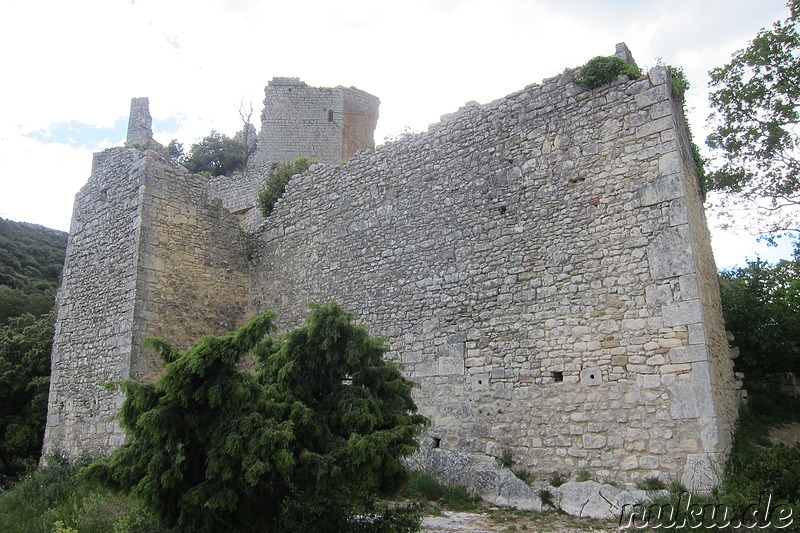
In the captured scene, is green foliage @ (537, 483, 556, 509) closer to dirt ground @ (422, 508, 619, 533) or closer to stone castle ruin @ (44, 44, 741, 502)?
dirt ground @ (422, 508, 619, 533)

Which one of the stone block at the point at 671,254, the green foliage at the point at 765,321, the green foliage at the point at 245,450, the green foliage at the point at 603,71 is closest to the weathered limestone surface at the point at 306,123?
the green foliage at the point at 603,71

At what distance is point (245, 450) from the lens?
5379mm

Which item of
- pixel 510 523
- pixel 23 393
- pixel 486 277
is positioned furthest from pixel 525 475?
pixel 23 393

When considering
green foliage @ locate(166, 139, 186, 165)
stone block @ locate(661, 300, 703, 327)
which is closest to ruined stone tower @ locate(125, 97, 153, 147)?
green foliage @ locate(166, 139, 186, 165)

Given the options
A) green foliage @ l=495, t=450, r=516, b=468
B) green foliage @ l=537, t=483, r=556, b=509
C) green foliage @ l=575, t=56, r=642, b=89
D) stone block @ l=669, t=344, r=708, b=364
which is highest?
green foliage @ l=575, t=56, r=642, b=89

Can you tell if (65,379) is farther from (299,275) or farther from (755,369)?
(755,369)

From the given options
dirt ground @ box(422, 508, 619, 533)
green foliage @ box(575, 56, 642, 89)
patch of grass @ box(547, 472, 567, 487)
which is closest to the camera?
dirt ground @ box(422, 508, 619, 533)

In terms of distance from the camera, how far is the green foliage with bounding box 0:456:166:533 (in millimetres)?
7500

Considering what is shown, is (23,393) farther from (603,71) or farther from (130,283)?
(603,71)

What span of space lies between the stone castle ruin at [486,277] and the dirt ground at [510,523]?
76 cm

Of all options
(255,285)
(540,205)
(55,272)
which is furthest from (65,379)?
(55,272)

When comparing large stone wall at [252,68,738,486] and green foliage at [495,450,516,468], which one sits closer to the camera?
large stone wall at [252,68,738,486]

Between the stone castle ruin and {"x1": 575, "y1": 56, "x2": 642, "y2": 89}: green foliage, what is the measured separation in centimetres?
14

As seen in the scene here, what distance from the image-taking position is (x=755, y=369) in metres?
9.34
